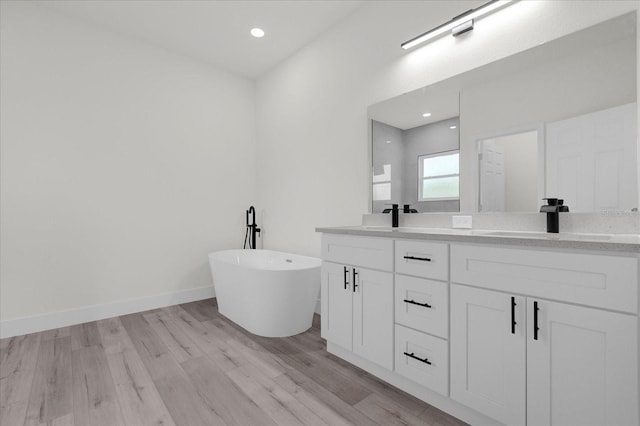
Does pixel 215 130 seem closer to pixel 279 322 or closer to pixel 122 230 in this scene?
pixel 122 230

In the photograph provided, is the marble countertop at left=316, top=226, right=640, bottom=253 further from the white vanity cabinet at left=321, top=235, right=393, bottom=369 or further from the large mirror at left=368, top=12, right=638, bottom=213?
the large mirror at left=368, top=12, right=638, bottom=213

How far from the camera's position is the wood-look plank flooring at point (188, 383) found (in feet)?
4.99

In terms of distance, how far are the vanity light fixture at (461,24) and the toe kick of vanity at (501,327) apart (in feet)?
4.74

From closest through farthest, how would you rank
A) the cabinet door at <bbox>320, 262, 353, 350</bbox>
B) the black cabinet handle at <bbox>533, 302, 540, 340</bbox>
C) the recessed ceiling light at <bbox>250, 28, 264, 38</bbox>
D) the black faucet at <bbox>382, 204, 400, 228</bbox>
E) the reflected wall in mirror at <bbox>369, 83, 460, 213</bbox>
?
1. the black cabinet handle at <bbox>533, 302, 540, 340</bbox>
2. the cabinet door at <bbox>320, 262, 353, 350</bbox>
3. the reflected wall in mirror at <bbox>369, 83, 460, 213</bbox>
4. the black faucet at <bbox>382, 204, 400, 228</bbox>
5. the recessed ceiling light at <bbox>250, 28, 264, 38</bbox>

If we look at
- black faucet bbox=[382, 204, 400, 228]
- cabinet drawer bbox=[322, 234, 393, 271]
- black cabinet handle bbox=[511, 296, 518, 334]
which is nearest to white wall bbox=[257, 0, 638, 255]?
black faucet bbox=[382, 204, 400, 228]

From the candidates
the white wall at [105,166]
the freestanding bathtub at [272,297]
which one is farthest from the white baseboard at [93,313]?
the freestanding bathtub at [272,297]

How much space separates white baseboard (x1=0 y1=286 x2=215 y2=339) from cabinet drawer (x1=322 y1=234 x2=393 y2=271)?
6.97ft

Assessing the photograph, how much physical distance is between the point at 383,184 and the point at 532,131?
105 centimetres

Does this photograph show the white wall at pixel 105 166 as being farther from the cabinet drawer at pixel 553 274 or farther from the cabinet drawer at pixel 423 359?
the cabinet drawer at pixel 553 274

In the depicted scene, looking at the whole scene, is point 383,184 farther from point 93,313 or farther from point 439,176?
point 93,313

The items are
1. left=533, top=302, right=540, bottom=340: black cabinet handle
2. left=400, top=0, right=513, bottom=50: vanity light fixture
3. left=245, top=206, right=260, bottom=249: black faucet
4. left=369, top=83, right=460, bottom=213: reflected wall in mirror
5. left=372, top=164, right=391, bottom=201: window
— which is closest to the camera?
left=533, top=302, right=540, bottom=340: black cabinet handle

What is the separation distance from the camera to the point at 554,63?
64.5 inches

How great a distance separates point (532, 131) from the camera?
1.71 metres

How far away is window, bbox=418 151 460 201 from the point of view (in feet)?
6.77
